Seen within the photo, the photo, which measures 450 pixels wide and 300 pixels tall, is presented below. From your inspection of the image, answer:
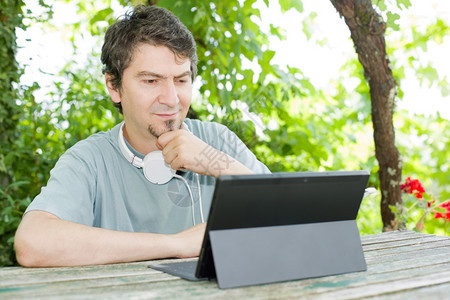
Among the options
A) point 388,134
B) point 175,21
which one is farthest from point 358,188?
point 388,134

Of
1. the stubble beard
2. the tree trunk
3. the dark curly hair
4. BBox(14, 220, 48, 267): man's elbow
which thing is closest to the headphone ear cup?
the stubble beard

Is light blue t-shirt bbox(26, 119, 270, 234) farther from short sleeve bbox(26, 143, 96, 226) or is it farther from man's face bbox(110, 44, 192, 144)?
man's face bbox(110, 44, 192, 144)

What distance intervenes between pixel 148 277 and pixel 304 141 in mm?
2821

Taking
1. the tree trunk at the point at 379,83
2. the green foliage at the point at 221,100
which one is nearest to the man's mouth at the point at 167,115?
the green foliage at the point at 221,100

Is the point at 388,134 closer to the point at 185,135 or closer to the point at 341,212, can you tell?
the point at 185,135

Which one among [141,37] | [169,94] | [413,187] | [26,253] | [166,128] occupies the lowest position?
[413,187]

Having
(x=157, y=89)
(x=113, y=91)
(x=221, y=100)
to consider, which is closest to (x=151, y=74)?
(x=157, y=89)

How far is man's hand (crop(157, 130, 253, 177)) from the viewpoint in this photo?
1809 millimetres

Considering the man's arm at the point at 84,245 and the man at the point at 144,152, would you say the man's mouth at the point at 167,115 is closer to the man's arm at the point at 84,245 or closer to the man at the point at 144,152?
the man at the point at 144,152

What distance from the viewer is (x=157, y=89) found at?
6.50ft

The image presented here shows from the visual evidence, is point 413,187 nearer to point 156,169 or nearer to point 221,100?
point 221,100

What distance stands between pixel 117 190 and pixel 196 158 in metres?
0.35

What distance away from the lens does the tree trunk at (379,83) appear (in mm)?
2994

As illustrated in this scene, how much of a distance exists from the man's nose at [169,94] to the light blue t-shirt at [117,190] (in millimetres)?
248
